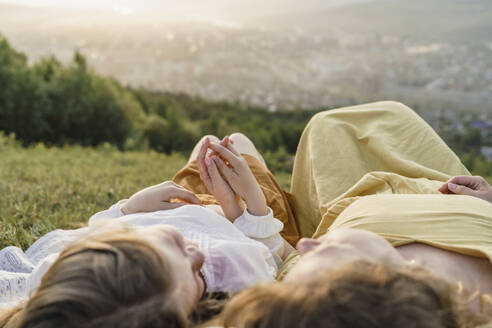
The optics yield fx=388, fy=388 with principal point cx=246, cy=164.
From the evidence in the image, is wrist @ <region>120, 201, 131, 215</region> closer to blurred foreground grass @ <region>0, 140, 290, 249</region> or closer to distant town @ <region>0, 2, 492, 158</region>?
blurred foreground grass @ <region>0, 140, 290, 249</region>

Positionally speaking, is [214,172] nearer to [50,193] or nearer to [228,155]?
[228,155]

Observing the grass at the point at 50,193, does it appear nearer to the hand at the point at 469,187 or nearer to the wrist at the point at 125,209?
the wrist at the point at 125,209

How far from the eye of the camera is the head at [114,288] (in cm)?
116

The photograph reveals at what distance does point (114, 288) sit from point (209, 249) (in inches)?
24.1


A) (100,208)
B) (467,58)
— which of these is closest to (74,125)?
(100,208)

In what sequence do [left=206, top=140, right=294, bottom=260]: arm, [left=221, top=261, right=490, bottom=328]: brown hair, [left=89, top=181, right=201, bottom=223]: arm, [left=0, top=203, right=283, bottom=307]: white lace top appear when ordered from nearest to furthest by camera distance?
[left=221, top=261, right=490, bottom=328]: brown hair
[left=0, top=203, right=283, bottom=307]: white lace top
[left=206, top=140, right=294, bottom=260]: arm
[left=89, top=181, right=201, bottom=223]: arm

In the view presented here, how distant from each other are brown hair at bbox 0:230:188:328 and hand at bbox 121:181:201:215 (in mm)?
888

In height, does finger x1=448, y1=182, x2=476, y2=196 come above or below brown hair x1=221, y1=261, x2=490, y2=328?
below

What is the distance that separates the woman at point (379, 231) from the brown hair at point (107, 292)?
24cm

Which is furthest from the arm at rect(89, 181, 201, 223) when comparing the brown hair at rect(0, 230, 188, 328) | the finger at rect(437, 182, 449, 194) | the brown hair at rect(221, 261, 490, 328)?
the finger at rect(437, 182, 449, 194)

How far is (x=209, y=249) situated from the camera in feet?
5.71

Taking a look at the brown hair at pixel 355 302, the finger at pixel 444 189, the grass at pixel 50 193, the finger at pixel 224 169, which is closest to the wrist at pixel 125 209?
the grass at pixel 50 193

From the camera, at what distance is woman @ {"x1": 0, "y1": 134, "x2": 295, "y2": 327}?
1.17 m

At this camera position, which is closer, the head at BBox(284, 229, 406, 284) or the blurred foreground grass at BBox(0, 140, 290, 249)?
the head at BBox(284, 229, 406, 284)
